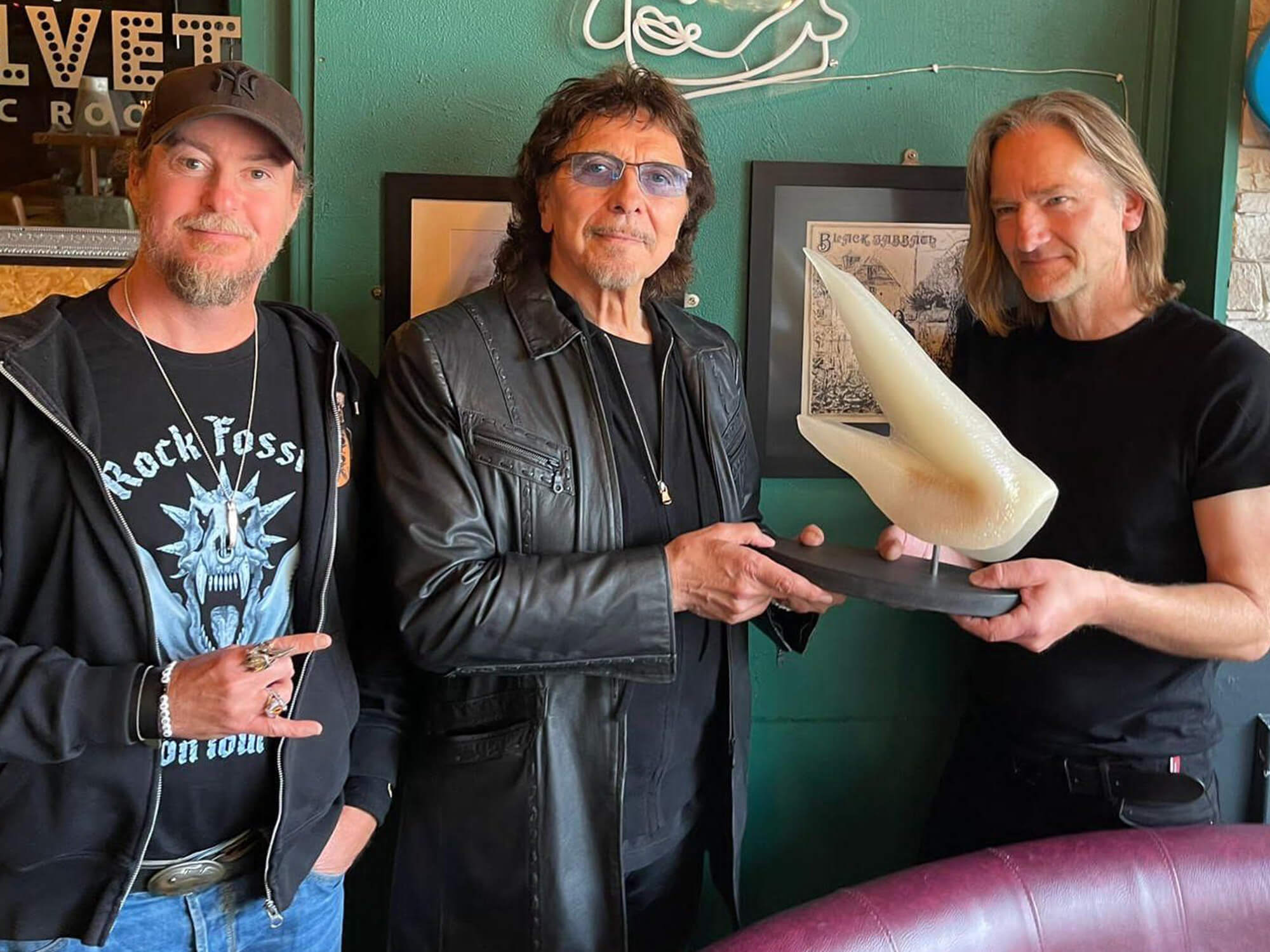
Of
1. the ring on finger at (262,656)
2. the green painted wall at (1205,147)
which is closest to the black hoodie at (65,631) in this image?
the ring on finger at (262,656)

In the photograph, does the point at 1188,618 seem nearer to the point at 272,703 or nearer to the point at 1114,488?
the point at 1114,488

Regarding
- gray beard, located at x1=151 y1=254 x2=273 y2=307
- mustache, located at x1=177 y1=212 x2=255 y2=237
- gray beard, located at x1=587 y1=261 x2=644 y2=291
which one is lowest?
gray beard, located at x1=151 y1=254 x2=273 y2=307

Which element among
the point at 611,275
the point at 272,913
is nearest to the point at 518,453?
the point at 611,275

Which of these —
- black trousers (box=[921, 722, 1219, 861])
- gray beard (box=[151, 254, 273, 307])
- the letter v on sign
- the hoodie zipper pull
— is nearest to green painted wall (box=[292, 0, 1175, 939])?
black trousers (box=[921, 722, 1219, 861])

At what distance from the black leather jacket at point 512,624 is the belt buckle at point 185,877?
34 centimetres

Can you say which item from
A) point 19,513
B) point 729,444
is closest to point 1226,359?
point 729,444

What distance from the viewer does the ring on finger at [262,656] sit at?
1149 mm

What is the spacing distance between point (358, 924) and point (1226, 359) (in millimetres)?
1871

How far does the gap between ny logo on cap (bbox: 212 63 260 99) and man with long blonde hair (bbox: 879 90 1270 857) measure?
1099 millimetres

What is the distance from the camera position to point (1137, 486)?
1.58 metres

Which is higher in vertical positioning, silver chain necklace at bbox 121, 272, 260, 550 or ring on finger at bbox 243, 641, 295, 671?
silver chain necklace at bbox 121, 272, 260, 550

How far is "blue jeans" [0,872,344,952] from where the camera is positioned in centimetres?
125

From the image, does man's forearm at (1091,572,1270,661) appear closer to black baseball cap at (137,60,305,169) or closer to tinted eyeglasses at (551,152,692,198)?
tinted eyeglasses at (551,152,692,198)

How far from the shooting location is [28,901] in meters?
1.21
